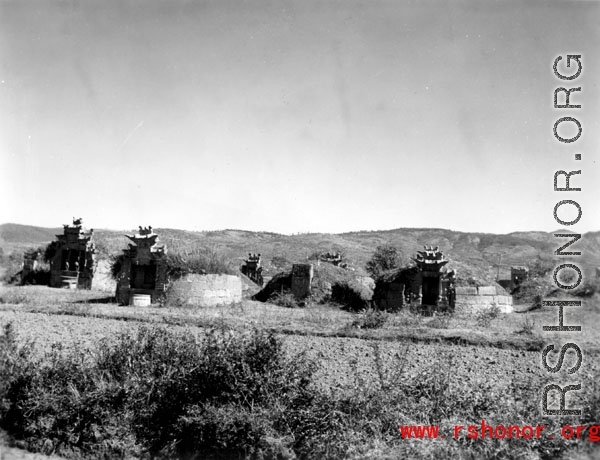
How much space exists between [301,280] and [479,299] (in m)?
6.82

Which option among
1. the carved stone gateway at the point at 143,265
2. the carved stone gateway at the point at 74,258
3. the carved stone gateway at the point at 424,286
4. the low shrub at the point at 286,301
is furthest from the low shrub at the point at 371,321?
the carved stone gateway at the point at 74,258

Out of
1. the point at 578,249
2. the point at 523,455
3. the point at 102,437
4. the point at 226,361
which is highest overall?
the point at 578,249

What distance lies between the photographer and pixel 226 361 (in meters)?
6.64

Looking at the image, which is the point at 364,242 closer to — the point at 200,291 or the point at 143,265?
the point at 143,265

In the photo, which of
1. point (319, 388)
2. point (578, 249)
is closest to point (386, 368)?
point (319, 388)

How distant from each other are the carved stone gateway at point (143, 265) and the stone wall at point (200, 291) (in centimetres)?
73

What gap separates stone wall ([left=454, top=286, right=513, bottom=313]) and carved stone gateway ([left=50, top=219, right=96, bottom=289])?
56.1 feet

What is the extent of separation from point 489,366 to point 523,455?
2.92 metres

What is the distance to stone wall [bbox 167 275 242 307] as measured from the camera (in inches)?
652

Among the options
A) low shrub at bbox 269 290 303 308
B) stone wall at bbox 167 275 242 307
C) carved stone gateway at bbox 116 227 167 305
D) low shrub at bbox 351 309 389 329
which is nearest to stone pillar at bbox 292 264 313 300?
low shrub at bbox 269 290 303 308

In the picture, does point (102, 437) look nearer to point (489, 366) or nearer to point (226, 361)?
point (226, 361)

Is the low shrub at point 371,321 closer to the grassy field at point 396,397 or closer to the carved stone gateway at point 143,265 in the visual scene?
the grassy field at point 396,397

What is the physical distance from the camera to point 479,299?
1845 centimetres

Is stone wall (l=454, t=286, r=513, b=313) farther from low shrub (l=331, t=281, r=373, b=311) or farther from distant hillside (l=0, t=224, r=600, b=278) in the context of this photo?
distant hillside (l=0, t=224, r=600, b=278)
